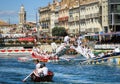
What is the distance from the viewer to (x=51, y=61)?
71875mm

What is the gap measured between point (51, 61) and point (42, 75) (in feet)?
91.5

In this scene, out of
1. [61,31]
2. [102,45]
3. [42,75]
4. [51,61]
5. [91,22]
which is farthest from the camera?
[61,31]

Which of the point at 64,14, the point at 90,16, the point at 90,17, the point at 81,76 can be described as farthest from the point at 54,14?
the point at 81,76

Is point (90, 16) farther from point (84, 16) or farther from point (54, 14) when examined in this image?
point (54, 14)

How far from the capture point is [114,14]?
406 feet

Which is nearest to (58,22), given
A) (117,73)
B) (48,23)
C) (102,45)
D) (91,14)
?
(48,23)

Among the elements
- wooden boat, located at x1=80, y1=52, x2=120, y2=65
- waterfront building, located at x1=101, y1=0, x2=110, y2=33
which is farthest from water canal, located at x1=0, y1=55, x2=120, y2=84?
waterfront building, located at x1=101, y1=0, x2=110, y2=33

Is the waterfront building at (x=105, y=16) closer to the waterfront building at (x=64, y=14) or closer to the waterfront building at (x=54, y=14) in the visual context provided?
the waterfront building at (x=64, y=14)

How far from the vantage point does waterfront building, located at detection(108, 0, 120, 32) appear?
404 ft

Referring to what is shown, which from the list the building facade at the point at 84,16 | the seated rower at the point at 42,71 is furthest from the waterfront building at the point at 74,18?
the seated rower at the point at 42,71

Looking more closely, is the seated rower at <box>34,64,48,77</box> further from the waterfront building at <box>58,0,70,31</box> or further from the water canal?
the waterfront building at <box>58,0,70,31</box>

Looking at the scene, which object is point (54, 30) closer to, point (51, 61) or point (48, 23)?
point (48, 23)

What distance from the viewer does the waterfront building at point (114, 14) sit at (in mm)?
123250

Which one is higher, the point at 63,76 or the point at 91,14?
the point at 91,14
